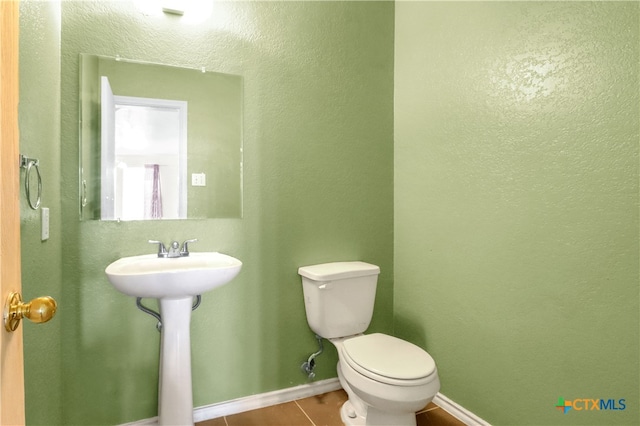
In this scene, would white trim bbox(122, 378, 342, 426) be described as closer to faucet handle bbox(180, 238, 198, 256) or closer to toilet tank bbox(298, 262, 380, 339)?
toilet tank bbox(298, 262, 380, 339)

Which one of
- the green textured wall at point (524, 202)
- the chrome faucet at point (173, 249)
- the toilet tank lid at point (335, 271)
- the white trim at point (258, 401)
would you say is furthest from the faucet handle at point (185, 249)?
the green textured wall at point (524, 202)

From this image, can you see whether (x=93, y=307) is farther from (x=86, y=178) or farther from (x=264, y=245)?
(x=264, y=245)

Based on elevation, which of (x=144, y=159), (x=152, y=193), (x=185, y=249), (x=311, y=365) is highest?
(x=144, y=159)

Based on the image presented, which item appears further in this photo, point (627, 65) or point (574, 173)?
point (574, 173)

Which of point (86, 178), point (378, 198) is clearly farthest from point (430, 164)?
point (86, 178)

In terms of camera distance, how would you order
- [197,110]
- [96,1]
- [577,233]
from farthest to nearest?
[197,110] → [96,1] → [577,233]

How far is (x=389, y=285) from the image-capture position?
2156 millimetres

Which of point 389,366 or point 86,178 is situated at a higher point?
point 86,178

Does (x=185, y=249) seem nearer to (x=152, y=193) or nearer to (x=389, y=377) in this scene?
(x=152, y=193)

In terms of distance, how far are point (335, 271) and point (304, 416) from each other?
766mm

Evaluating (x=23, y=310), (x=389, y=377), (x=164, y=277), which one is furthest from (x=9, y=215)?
(x=389, y=377)

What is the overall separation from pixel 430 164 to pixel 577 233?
80 centimetres

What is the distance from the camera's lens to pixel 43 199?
1.22m

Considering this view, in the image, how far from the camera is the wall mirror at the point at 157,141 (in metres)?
1.54
